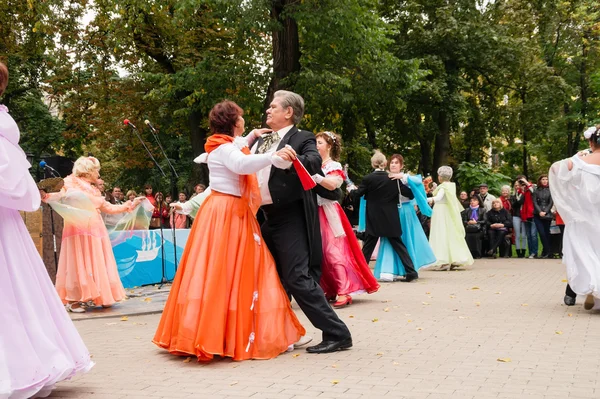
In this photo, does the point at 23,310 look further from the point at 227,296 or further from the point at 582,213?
the point at 582,213

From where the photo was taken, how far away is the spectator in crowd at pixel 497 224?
2161 cm

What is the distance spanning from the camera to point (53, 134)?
34312 mm

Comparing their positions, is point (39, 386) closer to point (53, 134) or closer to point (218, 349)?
point (218, 349)

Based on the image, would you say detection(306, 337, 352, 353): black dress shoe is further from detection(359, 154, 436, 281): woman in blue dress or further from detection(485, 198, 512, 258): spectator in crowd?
detection(485, 198, 512, 258): spectator in crowd

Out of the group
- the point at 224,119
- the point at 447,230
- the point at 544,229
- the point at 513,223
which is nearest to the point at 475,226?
the point at 513,223

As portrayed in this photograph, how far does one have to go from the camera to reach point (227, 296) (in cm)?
657

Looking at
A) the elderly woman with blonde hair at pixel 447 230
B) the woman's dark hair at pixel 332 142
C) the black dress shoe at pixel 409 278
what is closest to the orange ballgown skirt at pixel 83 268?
the woman's dark hair at pixel 332 142

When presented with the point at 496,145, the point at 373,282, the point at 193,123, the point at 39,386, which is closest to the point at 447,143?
the point at 496,145

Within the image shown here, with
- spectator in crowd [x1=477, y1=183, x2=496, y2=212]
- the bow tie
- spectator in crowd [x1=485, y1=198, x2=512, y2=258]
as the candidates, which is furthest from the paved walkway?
spectator in crowd [x1=477, y1=183, x2=496, y2=212]

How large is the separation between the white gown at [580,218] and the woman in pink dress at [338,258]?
8.15ft

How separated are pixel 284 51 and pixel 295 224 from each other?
1401 cm

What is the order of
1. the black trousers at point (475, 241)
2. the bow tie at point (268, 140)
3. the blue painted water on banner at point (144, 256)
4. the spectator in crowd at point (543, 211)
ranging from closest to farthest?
the bow tie at point (268, 140)
the blue painted water on banner at point (144, 256)
the spectator in crowd at point (543, 211)
the black trousers at point (475, 241)

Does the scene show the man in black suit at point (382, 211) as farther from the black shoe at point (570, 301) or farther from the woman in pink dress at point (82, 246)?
the woman in pink dress at point (82, 246)

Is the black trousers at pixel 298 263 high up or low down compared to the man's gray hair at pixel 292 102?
down
